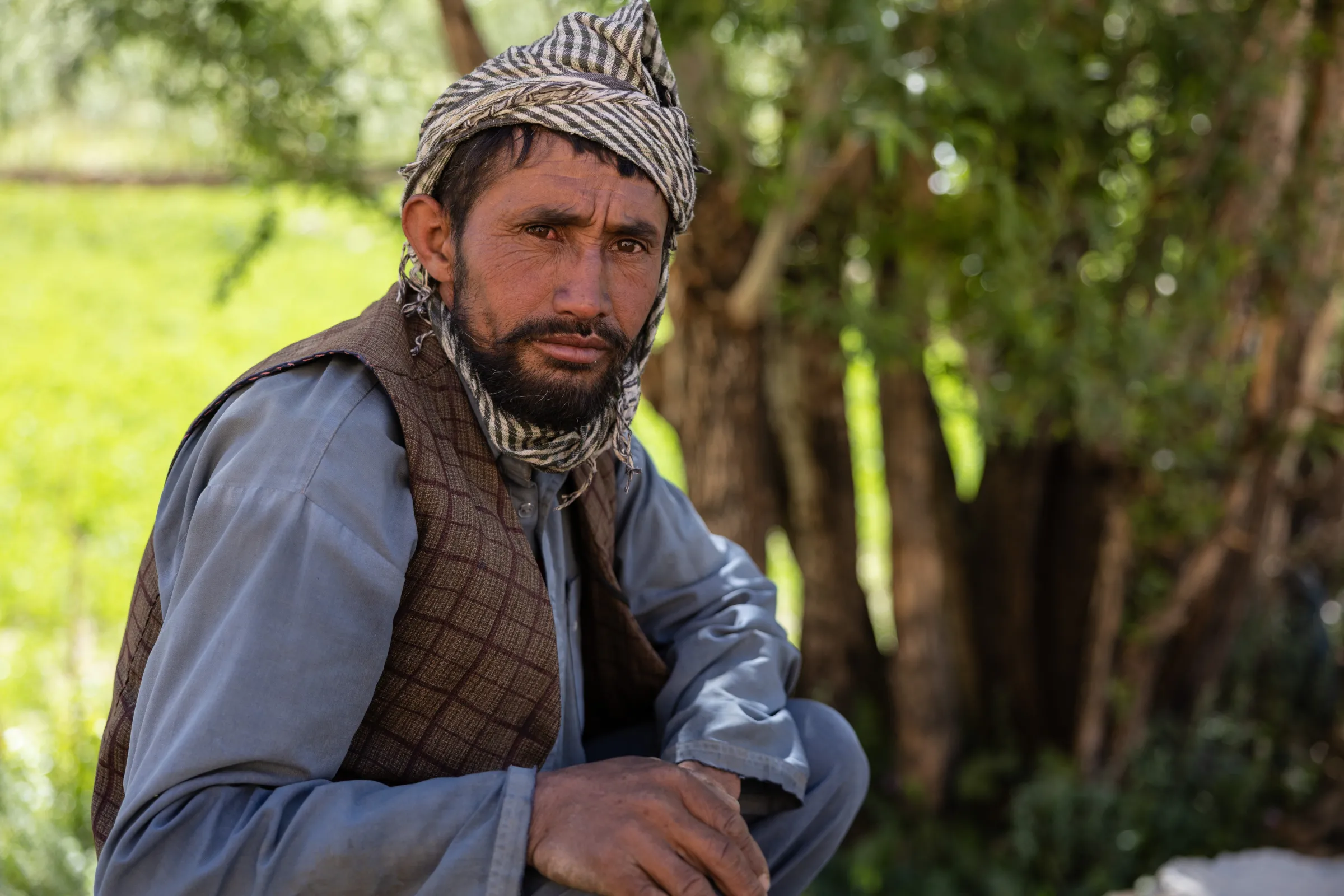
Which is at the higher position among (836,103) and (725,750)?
(836,103)

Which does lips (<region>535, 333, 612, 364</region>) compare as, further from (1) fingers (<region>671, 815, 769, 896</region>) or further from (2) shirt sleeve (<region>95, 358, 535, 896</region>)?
(1) fingers (<region>671, 815, 769, 896</region>)

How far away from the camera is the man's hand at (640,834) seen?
1.45 metres

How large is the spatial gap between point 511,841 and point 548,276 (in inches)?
30.3

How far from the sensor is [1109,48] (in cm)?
335

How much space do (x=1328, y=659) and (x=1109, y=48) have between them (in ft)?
7.04

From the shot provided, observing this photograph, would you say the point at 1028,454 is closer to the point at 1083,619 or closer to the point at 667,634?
the point at 1083,619

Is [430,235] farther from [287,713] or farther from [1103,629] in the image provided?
[1103,629]

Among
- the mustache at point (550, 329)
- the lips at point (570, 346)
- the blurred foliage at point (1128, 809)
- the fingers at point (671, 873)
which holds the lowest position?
the blurred foliage at point (1128, 809)

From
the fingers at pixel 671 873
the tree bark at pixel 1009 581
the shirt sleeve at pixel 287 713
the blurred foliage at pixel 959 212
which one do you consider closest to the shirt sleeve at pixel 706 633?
the fingers at pixel 671 873

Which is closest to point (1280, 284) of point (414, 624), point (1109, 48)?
point (1109, 48)

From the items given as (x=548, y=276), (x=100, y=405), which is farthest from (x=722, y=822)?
(x=100, y=405)

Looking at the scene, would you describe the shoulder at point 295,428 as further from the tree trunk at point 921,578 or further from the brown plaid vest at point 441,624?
the tree trunk at point 921,578

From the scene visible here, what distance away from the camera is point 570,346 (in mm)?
1788

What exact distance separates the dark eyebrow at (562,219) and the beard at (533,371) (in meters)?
0.13
